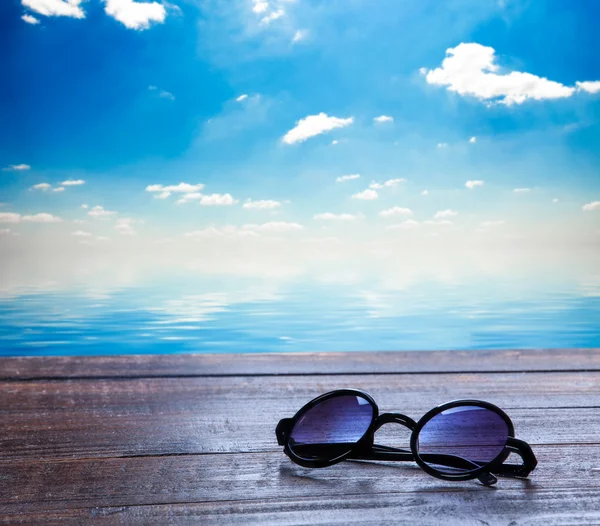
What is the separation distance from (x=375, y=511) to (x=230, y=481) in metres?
0.15

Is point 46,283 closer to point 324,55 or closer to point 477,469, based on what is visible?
point 324,55

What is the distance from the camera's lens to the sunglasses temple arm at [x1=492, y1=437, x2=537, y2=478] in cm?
56

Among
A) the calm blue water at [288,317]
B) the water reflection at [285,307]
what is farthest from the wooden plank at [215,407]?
the water reflection at [285,307]

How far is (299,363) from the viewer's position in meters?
1.11

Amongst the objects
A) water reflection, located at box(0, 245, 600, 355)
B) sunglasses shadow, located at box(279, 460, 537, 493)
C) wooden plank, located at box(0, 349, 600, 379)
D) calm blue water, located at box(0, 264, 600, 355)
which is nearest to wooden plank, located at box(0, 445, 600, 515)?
sunglasses shadow, located at box(279, 460, 537, 493)

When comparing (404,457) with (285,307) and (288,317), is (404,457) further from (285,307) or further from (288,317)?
(285,307)

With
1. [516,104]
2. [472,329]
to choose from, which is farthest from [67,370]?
[516,104]

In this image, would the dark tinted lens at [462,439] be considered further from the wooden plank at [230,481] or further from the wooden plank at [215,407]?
the wooden plank at [215,407]

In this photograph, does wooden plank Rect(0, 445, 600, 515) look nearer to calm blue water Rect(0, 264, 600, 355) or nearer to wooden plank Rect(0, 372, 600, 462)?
wooden plank Rect(0, 372, 600, 462)

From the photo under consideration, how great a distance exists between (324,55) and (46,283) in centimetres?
191

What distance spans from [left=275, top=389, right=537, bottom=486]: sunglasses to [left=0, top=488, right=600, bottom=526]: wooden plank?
0.03m

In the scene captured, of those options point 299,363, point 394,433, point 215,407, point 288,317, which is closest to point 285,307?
point 288,317

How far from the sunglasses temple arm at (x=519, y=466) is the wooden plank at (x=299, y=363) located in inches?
18.5

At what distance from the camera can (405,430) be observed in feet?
2.37
